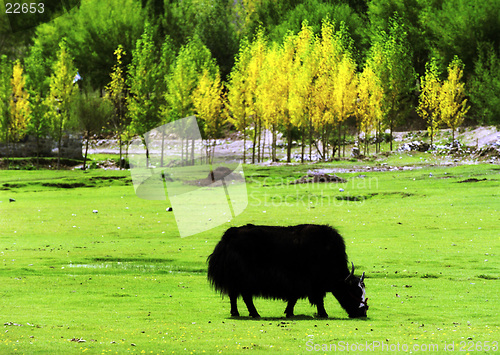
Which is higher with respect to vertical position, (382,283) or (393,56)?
(393,56)

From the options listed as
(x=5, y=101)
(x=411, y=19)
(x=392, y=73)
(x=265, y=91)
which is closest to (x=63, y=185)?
(x=5, y=101)

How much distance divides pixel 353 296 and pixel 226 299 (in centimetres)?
386

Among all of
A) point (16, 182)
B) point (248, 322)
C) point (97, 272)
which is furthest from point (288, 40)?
point (248, 322)

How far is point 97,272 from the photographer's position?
2047 cm

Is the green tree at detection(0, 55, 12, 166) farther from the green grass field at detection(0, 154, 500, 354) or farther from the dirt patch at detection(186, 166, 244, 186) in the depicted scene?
the dirt patch at detection(186, 166, 244, 186)

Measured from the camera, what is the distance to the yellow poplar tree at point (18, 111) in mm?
73875

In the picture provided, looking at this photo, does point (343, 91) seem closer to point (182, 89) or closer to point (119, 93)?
point (182, 89)

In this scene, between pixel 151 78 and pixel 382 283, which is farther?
pixel 151 78

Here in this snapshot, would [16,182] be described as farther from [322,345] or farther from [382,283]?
[322,345]

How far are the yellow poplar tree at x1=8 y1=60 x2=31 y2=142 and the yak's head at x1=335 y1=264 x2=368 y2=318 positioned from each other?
216ft

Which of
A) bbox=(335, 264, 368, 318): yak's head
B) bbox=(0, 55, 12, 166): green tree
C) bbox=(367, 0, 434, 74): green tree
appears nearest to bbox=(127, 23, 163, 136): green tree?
bbox=(0, 55, 12, 166): green tree

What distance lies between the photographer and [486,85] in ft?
241

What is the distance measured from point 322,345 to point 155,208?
3249 centimetres

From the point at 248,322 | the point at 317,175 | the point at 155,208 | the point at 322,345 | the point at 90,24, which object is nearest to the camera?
the point at 322,345
